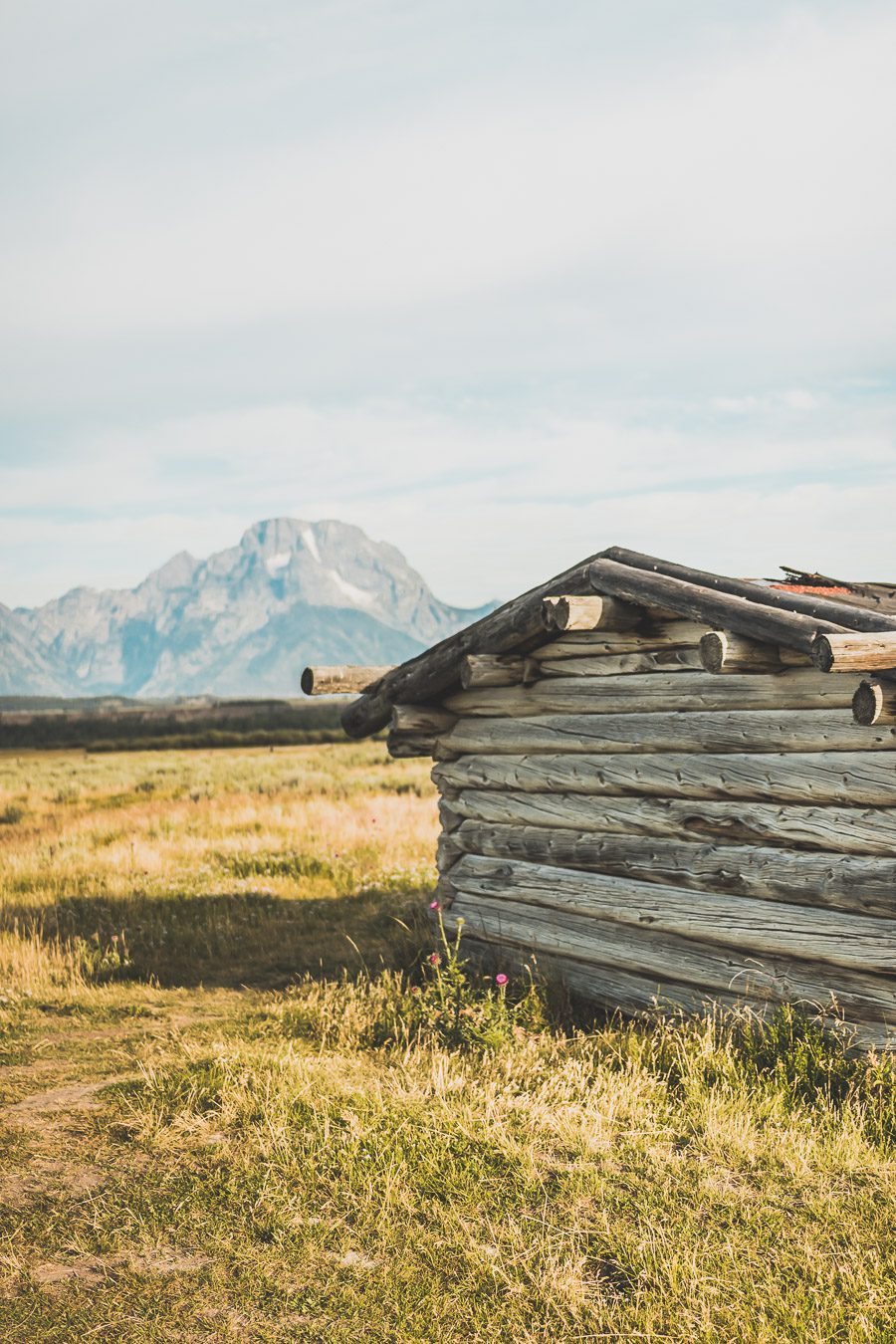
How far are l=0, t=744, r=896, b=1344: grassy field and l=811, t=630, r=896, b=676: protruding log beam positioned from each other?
203 centimetres

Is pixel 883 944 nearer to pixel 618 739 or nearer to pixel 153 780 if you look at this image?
pixel 618 739

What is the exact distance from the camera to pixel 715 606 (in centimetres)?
590

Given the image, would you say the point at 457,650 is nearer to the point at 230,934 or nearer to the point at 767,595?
the point at 767,595

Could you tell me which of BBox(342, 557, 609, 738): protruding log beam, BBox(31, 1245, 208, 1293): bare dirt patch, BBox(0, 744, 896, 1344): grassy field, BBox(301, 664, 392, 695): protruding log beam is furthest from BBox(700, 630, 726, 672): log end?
BBox(31, 1245, 208, 1293): bare dirt patch

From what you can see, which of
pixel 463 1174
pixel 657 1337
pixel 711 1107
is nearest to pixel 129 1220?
pixel 463 1174

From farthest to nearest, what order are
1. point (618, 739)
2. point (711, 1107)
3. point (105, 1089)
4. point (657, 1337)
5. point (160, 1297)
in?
point (618, 739) → point (105, 1089) → point (711, 1107) → point (160, 1297) → point (657, 1337)

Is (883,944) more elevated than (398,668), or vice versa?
(398,668)

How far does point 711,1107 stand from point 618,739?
2586mm

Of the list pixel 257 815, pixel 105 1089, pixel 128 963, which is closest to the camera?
pixel 105 1089

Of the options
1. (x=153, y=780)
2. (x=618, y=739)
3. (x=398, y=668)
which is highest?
(x=398, y=668)

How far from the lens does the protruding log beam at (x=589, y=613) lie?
6.45m

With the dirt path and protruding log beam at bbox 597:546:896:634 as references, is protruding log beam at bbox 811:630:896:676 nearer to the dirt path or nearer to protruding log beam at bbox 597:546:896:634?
protruding log beam at bbox 597:546:896:634

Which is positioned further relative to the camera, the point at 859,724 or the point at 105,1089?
the point at 105,1089

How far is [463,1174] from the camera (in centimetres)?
472
